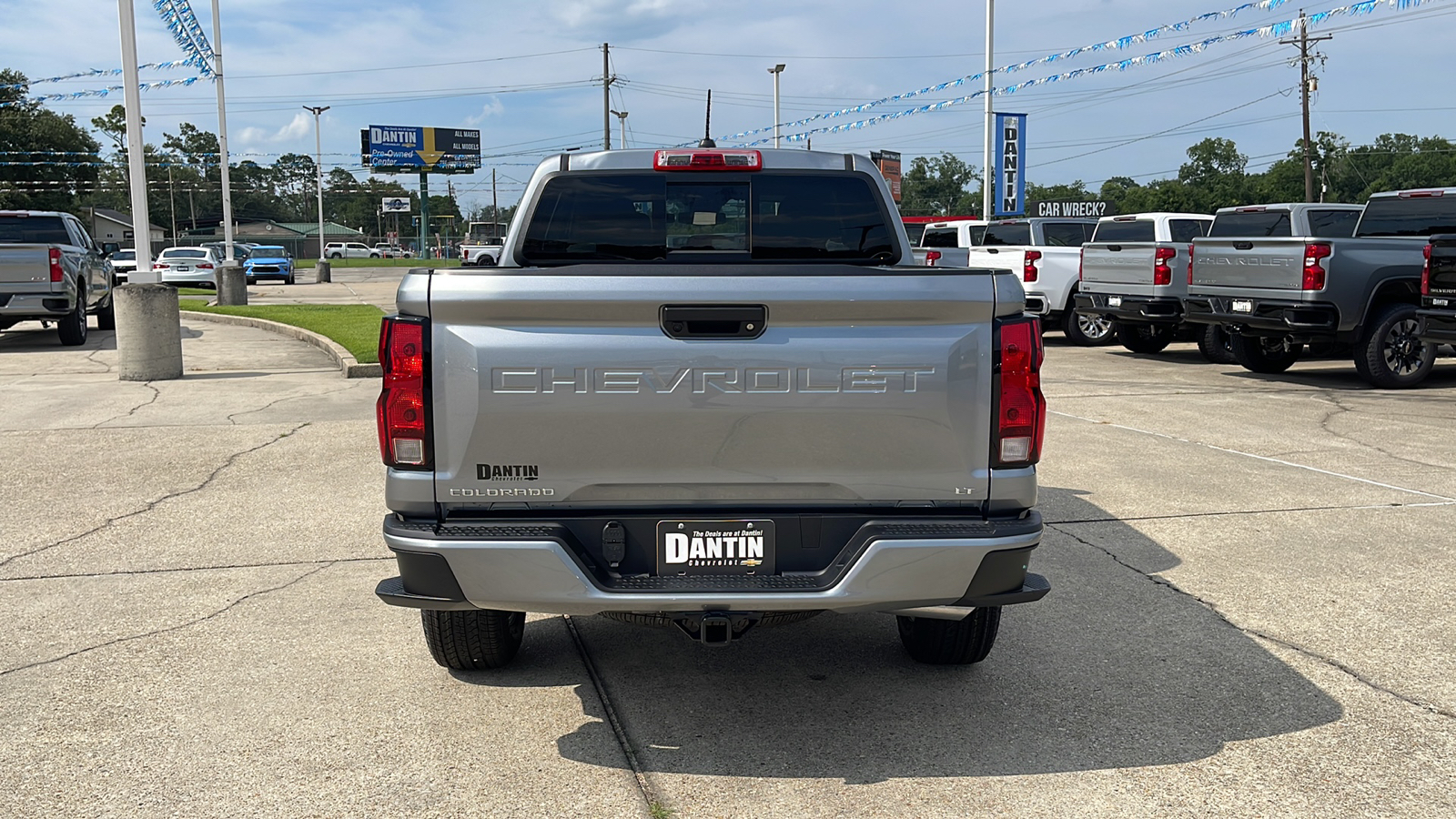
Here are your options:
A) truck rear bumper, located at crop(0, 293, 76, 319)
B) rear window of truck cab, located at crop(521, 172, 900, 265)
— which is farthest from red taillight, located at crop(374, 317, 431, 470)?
truck rear bumper, located at crop(0, 293, 76, 319)

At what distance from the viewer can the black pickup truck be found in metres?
11.9

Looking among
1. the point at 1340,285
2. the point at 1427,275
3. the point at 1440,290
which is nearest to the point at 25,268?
the point at 1340,285

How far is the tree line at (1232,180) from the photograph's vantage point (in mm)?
95562

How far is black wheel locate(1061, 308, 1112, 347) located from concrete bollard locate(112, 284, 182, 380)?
43.1 feet

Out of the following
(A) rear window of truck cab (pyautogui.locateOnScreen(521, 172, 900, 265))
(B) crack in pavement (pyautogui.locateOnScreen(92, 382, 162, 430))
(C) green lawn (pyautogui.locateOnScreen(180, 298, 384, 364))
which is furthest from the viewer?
(C) green lawn (pyautogui.locateOnScreen(180, 298, 384, 364))

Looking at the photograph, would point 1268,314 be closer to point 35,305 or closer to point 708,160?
point 708,160

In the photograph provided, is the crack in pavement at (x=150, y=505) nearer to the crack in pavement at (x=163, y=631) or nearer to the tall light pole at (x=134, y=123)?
the crack in pavement at (x=163, y=631)

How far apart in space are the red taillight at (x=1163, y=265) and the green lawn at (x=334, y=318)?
10112 millimetres

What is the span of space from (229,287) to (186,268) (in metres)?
12.9

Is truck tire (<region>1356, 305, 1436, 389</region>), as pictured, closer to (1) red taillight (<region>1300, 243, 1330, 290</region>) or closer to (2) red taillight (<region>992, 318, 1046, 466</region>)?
(1) red taillight (<region>1300, 243, 1330, 290</region>)

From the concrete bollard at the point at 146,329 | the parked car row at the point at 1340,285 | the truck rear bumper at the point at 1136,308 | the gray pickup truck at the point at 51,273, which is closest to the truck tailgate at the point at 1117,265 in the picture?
the truck rear bumper at the point at 1136,308

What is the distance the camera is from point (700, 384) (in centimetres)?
356

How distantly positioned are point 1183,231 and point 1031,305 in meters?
2.63

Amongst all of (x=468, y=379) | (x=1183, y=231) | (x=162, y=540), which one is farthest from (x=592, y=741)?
(x=1183, y=231)
